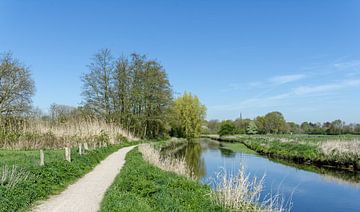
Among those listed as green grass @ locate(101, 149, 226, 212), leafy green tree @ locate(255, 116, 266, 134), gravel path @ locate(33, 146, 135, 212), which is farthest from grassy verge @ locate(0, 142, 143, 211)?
leafy green tree @ locate(255, 116, 266, 134)

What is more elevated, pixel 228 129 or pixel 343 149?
pixel 228 129

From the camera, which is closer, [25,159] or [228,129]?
[25,159]

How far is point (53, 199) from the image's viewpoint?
10.7 meters

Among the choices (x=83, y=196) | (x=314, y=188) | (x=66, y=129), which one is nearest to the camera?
(x=83, y=196)

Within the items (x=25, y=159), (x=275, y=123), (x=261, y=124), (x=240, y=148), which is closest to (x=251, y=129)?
(x=261, y=124)

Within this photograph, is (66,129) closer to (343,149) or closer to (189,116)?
(343,149)

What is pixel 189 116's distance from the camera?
233ft

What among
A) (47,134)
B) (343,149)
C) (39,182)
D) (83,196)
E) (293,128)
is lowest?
(83,196)

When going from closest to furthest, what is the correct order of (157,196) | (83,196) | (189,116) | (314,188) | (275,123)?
(157,196), (83,196), (314,188), (189,116), (275,123)

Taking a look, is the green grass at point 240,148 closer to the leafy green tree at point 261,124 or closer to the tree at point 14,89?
the tree at point 14,89

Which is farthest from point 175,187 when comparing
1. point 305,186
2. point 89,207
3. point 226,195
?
point 305,186

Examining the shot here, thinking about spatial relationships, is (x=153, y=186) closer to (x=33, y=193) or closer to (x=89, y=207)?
(x=89, y=207)

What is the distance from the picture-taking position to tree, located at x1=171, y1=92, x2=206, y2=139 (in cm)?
7012

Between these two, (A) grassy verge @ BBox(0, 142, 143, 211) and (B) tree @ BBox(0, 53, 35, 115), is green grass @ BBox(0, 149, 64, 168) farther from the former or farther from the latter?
(B) tree @ BBox(0, 53, 35, 115)
